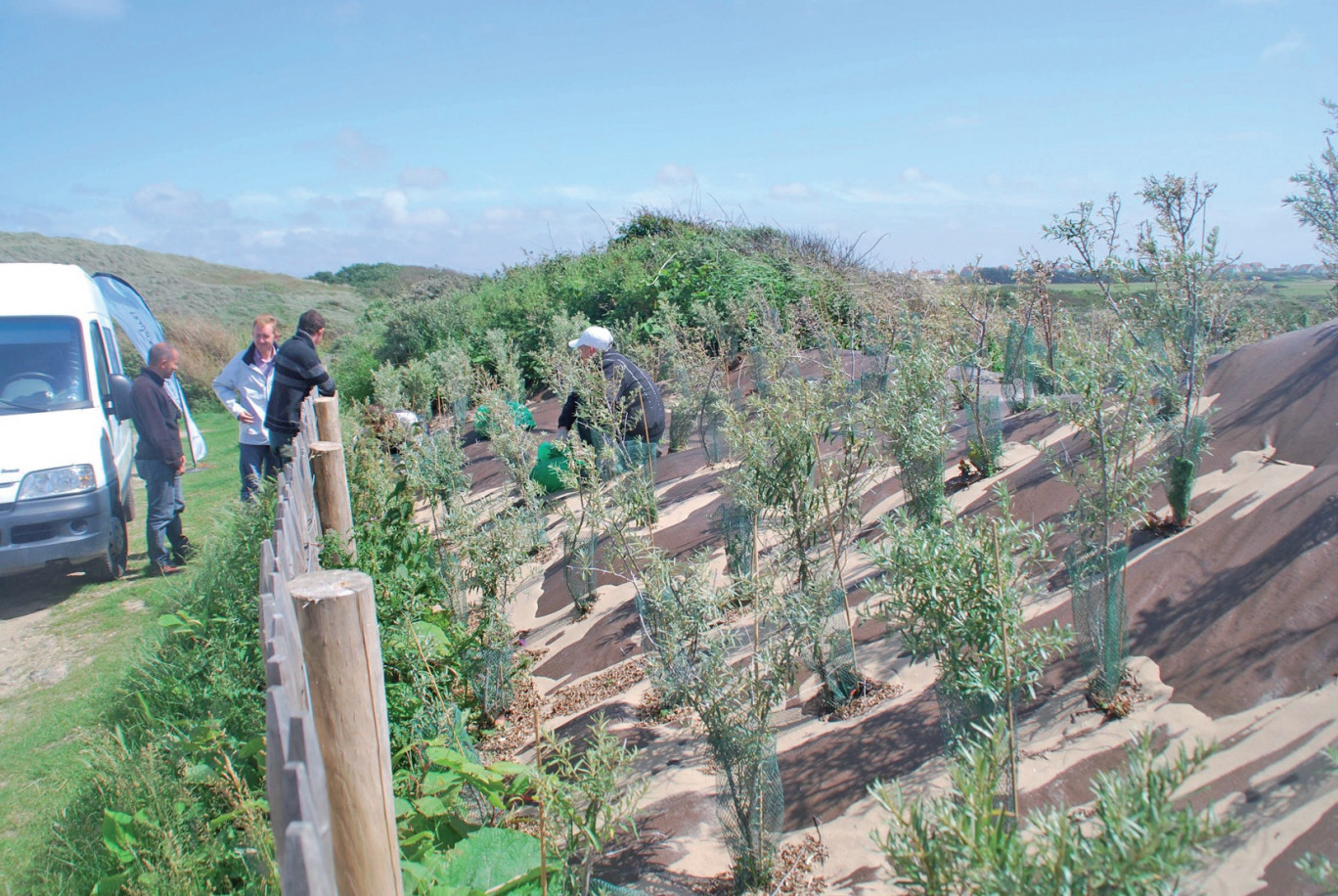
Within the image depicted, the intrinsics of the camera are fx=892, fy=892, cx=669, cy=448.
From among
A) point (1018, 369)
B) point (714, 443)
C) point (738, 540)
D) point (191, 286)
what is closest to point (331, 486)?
point (738, 540)

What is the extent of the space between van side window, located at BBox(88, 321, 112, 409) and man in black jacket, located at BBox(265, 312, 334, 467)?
216 cm

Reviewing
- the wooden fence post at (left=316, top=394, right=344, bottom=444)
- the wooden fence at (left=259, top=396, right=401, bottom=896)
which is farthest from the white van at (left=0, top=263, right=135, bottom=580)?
the wooden fence at (left=259, top=396, right=401, bottom=896)

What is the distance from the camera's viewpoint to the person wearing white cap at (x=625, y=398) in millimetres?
6398

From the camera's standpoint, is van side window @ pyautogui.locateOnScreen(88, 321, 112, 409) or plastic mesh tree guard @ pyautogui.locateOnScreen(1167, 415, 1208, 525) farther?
van side window @ pyautogui.locateOnScreen(88, 321, 112, 409)

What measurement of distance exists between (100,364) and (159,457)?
4.72 feet

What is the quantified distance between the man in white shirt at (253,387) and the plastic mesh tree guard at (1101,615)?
5530mm

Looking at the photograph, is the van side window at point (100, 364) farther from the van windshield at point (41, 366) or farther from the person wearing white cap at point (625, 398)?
Result: the person wearing white cap at point (625, 398)

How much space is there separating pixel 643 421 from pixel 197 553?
345 centimetres

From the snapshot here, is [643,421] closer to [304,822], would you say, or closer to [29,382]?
[29,382]

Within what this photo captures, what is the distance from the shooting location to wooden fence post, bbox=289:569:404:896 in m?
1.78

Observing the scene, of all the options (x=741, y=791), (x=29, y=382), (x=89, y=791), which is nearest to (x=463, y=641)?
(x=89, y=791)

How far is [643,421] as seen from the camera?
22.0 ft

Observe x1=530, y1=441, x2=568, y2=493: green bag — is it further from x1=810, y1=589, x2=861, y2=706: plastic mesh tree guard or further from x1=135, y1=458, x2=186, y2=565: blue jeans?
x1=810, y1=589, x2=861, y2=706: plastic mesh tree guard

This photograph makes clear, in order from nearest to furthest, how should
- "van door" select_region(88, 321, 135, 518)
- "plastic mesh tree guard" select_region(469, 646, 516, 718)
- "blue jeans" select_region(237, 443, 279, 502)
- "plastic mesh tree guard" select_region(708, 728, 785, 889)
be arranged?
"plastic mesh tree guard" select_region(708, 728, 785, 889), "plastic mesh tree guard" select_region(469, 646, 516, 718), "blue jeans" select_region(237, 443, 279, 502), "van door" select_region(88, 321, 135, 518)
